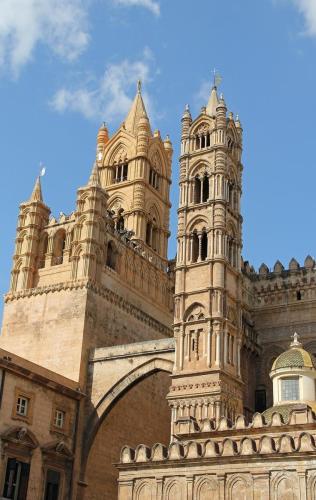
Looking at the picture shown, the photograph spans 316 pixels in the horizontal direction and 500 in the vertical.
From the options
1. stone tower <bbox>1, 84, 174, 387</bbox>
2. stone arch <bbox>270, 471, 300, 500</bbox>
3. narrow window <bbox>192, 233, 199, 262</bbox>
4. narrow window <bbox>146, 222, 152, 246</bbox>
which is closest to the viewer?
stone arch <bbox>270, 471, 300, 500</bbox>

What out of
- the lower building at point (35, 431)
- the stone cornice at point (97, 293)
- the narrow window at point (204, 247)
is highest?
the narrow window at point (204, 247)

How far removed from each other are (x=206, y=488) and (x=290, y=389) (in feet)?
23.7

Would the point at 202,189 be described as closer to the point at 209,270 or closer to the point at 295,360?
the point at 209,270

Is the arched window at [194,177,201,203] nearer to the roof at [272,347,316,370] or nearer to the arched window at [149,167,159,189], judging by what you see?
the roof at [272,347,316,370]

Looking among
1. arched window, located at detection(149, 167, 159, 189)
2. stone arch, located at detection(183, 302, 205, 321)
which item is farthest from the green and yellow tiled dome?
arched window, located at detection(149, 167, 159, 189)

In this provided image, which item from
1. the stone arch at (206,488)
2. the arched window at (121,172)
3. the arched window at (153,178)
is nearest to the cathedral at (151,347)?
the stone arch at (206,488)

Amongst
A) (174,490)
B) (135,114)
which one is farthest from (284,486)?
(135,114)

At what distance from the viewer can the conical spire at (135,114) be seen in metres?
54.9

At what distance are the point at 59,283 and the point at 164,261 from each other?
38.7 feet

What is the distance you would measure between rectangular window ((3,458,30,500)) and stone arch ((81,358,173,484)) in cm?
452

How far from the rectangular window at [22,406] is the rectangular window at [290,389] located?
11491 mm

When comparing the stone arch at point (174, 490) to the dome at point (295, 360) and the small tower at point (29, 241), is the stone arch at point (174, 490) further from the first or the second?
the small tower at point (29, 241)

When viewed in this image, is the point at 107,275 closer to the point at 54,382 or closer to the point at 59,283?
the point at 59,283

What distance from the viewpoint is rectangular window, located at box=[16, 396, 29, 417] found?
108ft
